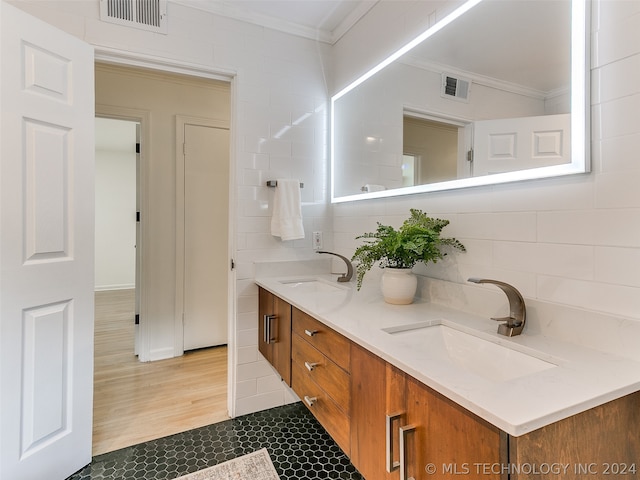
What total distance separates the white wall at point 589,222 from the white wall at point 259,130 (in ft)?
3.86

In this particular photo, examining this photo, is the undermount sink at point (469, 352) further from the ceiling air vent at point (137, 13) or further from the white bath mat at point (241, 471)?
the ceiling air vent at point (137, 13)

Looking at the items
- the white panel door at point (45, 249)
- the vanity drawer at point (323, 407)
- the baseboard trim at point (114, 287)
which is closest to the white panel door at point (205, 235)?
the white panel door at point (45, 249)

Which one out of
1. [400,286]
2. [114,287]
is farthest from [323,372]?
[114,287]

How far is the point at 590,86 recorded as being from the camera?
0.96 m

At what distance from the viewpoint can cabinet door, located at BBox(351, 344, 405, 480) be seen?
850mm

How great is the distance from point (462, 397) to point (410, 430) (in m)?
0.23

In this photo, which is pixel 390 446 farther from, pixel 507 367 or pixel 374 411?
pixel 507 367

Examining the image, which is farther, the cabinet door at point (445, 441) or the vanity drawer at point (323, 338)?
the vanity drawer at point (323, 338)

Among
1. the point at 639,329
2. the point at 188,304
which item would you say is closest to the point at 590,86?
the point at 639,329

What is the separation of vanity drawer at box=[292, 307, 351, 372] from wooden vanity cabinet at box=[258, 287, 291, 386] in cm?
13

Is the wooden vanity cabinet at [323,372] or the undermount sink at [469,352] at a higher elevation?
the undermount sink at [469,352]

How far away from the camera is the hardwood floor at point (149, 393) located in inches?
75.7

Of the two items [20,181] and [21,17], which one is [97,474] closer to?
[20,181]

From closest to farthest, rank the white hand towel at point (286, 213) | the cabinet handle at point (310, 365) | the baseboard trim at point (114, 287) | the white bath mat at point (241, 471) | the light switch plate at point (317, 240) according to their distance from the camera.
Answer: the cabinet handle at point (310, 365) < the white bath mat at point (241, 471) < the white hand towel at point (286, 213) < the light switch plate at point (317, 240) < the baseboard trim at point (114, 287)
